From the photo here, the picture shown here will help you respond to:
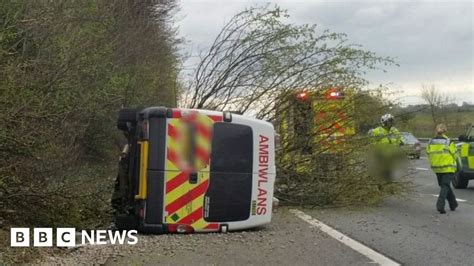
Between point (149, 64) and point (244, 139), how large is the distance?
22.8 ft

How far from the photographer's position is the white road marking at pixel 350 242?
6.87 metres

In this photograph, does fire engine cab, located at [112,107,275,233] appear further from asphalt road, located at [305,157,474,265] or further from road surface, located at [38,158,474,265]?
asphalt road, located at [305,157,474,265]

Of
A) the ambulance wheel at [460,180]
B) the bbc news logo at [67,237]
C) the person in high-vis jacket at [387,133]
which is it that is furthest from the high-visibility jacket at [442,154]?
the bbc news logo at [67,237]

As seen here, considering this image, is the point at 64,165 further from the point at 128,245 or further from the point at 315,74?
the point at 315,74

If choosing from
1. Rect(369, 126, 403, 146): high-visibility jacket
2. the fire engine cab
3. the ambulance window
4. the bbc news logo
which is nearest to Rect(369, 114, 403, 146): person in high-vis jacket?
Rect(369, 126, 403, 146): high-visibility jacket

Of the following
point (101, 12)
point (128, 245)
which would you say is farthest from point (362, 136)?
point (128, 245)

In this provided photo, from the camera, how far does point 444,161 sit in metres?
11.7

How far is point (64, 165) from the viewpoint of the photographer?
872 centimetres

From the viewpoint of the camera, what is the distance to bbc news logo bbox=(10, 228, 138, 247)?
6.75 meters

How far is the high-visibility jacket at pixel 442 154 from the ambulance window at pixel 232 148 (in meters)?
5.24

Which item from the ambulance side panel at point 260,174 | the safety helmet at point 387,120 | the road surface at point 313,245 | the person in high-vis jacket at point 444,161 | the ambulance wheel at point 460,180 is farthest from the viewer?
the ambulance wheel at point 460,180

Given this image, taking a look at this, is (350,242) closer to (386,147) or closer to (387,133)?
(386,147)

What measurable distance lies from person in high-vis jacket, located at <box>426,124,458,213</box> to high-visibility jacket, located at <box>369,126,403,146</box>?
2.06ft

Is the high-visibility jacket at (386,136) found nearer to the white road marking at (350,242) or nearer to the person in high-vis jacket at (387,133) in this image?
the person in high-vis jacket at (387,133)
